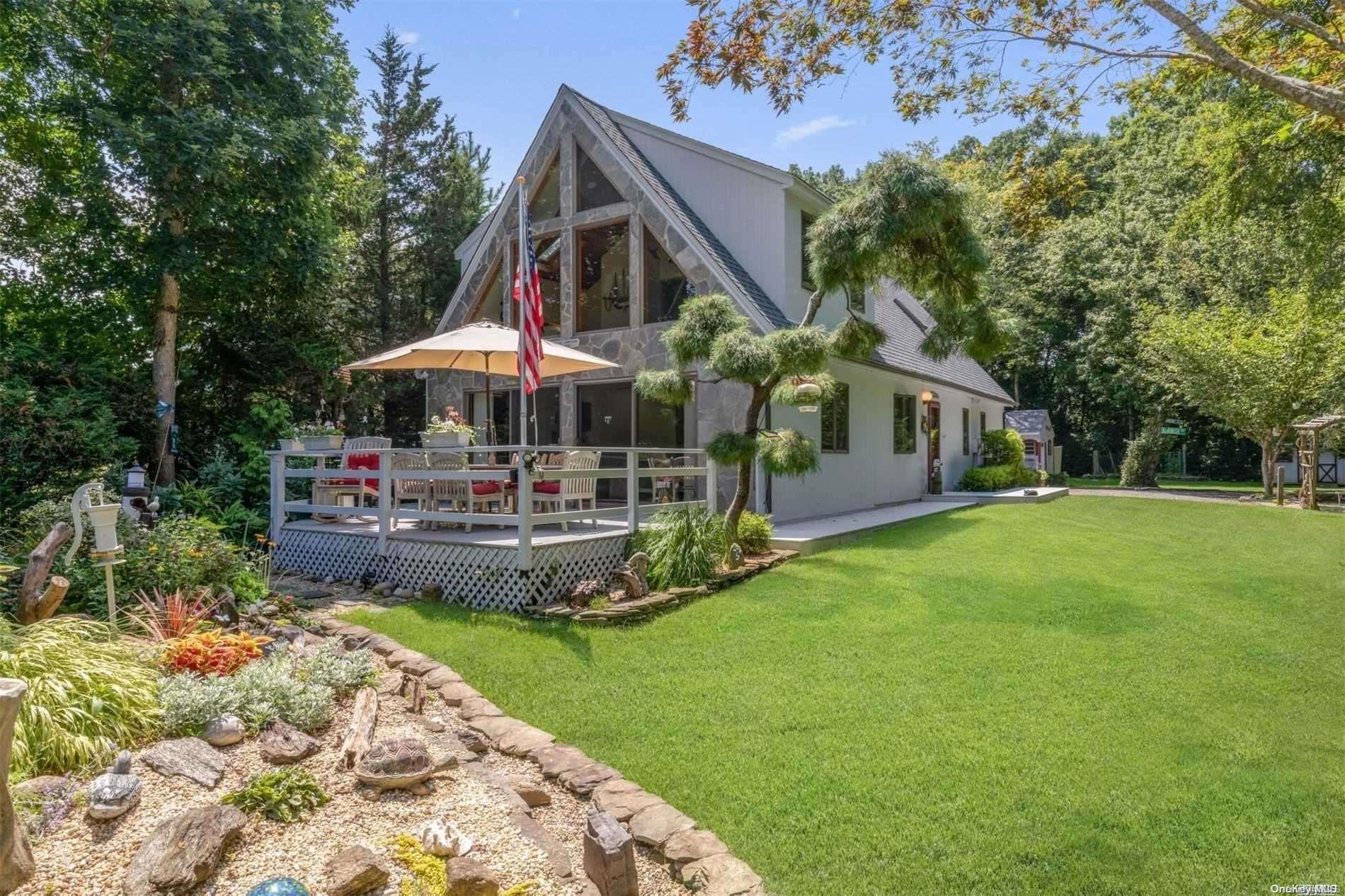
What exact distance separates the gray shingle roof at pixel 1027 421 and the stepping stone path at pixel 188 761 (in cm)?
2435

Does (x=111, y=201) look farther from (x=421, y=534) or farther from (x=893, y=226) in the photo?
(x=893, y=226)

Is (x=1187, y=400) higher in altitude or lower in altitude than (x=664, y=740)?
higher

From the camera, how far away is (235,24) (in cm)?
1109

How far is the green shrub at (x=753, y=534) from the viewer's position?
8930 mm

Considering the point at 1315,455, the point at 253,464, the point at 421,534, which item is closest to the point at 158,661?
the point at 421,534

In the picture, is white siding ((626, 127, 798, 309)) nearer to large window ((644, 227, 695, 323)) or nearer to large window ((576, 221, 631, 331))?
large window ((644, 227, 695, 323))

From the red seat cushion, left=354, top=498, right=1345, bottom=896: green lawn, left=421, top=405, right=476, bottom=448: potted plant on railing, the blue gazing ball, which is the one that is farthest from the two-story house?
the blue gazing ball

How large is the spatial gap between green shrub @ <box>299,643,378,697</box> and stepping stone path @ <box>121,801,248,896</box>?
1404 millimetres

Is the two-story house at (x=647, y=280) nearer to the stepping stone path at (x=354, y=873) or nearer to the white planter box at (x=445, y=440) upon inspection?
the white planter box at (x=445, y=440)

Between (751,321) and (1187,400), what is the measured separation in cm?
1561

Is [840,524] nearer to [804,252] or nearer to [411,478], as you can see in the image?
[804,252]

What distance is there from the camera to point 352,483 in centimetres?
995

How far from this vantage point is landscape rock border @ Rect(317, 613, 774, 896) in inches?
105

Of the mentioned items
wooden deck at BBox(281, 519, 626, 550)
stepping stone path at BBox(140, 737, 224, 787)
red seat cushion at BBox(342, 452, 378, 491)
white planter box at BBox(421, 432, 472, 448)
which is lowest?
stepping stone path at BBox(140, 737, 224, 787)
